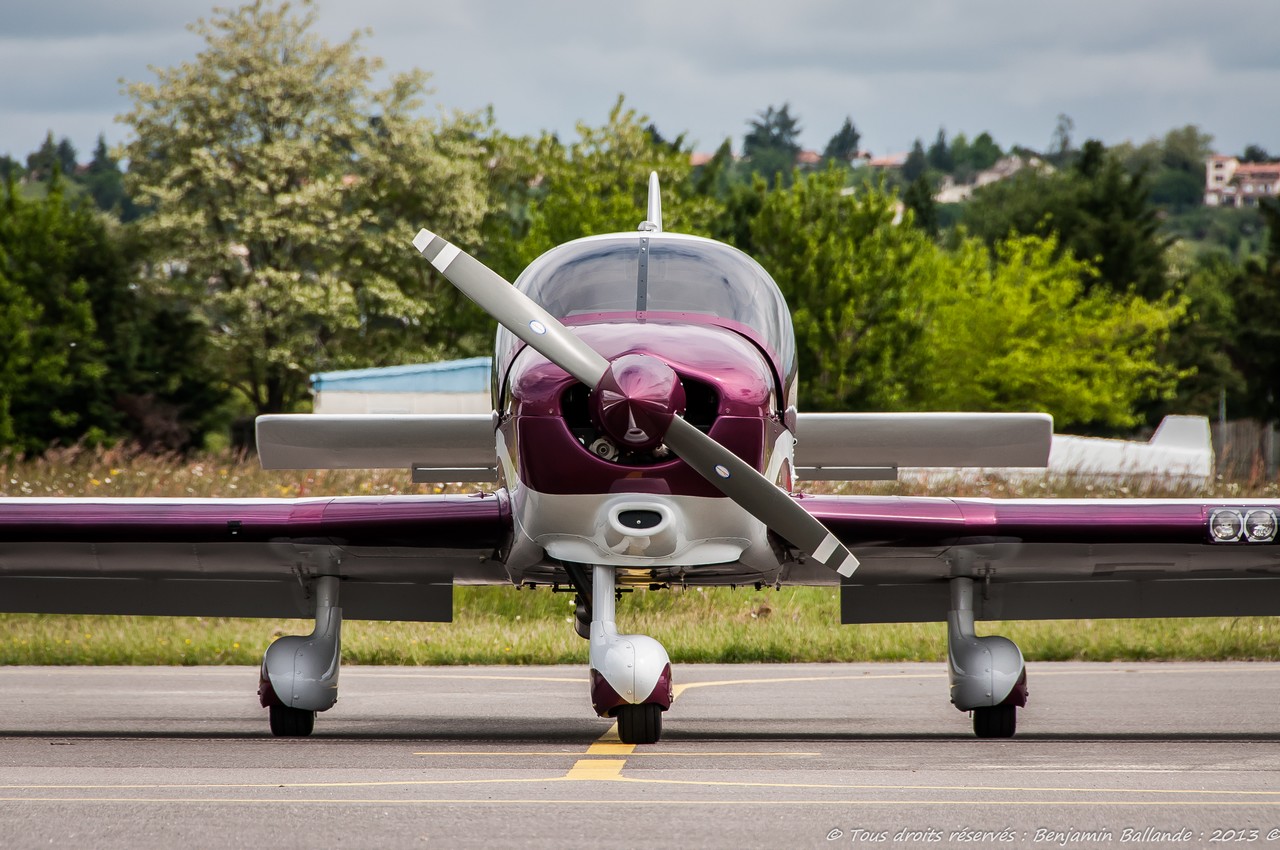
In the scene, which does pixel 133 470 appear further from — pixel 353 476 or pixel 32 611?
pixel 32 611

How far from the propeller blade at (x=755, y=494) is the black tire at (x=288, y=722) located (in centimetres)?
318

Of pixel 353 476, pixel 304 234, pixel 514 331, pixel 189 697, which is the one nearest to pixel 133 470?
pixel 353 476

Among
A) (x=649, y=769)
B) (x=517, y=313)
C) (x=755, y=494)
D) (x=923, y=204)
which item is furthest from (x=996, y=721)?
(x=923, y=204)

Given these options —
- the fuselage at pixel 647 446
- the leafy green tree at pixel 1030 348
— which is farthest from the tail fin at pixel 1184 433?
the fuselage at pixel 647 446

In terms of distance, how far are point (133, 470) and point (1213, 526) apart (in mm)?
15796

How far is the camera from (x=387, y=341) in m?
57.2

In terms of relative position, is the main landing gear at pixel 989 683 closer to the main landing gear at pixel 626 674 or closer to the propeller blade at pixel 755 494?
the propeller blade at pixel 755 494

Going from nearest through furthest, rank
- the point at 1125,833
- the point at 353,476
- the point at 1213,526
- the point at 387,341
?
the point at 1125,833
the point at 1213,526
the point at 353,476
the point at 387,341

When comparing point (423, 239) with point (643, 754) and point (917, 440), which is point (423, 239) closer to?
point (643, 754)

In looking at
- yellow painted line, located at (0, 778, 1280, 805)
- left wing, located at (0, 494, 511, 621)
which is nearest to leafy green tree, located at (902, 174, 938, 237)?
left wing, located at (0, 494, 511, 621)

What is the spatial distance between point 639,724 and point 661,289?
2.28m

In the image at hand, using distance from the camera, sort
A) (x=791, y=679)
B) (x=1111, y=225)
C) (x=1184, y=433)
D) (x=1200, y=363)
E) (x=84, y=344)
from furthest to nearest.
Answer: (x=1111, y=225) → (x=1200, y=363) → (x=84, y=344) → (x=1184, y=433) → (x=791, y=679)

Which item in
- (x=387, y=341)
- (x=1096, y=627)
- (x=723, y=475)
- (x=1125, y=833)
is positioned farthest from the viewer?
(x=387, y=341)

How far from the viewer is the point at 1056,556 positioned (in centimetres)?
944
